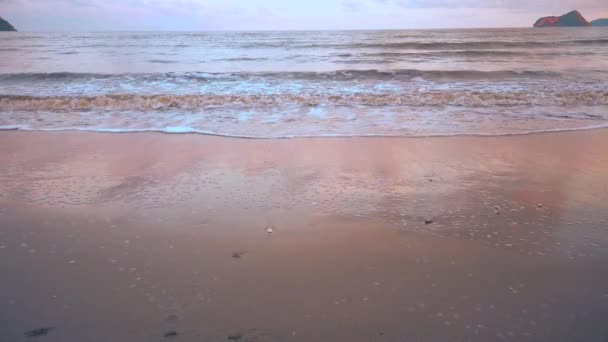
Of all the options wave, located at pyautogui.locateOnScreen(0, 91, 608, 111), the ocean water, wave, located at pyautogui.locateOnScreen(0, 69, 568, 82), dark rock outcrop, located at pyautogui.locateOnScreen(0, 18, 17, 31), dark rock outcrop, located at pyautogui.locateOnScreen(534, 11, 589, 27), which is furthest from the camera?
dark rock outcrop, located at pyautogui.locateOnScreen(0, 18, 17, 31)

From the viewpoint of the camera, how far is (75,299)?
2275 millimetres

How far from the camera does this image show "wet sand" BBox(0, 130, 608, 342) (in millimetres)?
2086

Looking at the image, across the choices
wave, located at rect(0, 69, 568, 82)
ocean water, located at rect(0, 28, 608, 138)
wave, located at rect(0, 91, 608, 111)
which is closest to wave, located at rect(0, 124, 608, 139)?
ocean water, located at rect(0, 28, 608, 138)

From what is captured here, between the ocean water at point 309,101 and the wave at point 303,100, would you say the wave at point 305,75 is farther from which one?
the wave at point 303,100

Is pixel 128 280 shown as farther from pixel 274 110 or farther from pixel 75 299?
pixel 274 110

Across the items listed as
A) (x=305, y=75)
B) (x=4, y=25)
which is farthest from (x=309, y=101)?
(x=4, y=25)

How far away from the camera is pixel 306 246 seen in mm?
2889

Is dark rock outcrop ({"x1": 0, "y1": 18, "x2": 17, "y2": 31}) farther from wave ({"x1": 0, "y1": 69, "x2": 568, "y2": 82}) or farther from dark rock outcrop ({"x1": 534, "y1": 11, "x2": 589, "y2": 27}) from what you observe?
dark rock outcrop ({"x1": 534, "y1": 11, "x2": 589, "y2": 27})

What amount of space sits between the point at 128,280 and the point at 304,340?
122 centimetres

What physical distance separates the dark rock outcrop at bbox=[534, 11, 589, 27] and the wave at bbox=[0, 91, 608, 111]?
103556 millimetres

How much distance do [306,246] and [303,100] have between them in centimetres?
660

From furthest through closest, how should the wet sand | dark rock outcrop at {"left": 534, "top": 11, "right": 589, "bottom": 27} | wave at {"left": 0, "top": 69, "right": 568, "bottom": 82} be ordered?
1. dark rock outcrop at {"left": 534, "top": 11, "right": 589, "bottom": 27}
2. wave at {"left": 0, "top": 69, "right": 568, "bottom": 82}
3. the wet sand

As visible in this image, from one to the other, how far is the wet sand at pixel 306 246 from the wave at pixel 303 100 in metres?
3.92

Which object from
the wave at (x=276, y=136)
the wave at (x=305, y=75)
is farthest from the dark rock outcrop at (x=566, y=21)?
the wave at (x=276, y=136)
